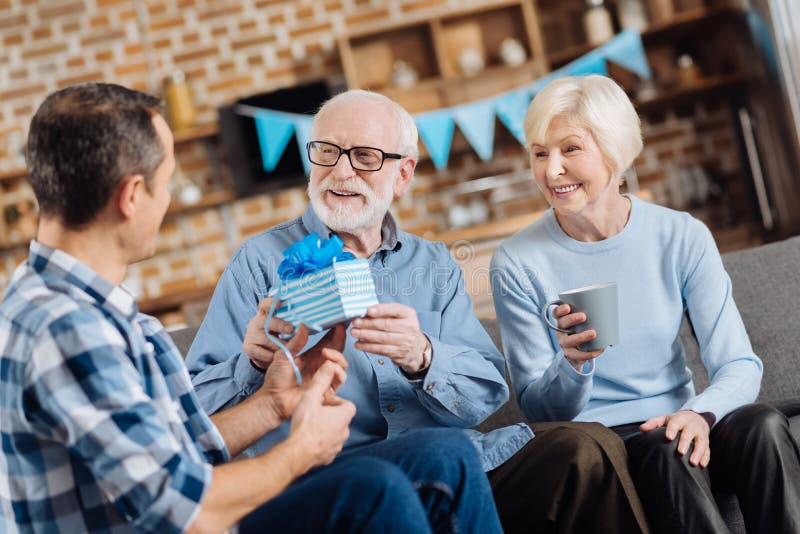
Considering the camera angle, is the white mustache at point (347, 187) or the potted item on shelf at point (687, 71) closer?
the white mustache at point (347, 187)

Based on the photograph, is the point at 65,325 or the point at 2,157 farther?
the point at 2,157

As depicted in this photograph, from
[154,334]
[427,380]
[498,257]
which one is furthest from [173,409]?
[498,257]

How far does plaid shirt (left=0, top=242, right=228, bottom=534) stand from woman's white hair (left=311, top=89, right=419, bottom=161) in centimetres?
96

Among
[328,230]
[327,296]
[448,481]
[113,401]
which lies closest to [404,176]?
[328,230]

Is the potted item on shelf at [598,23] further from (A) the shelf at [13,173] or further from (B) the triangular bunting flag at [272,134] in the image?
(A) the shelf at [13,173]

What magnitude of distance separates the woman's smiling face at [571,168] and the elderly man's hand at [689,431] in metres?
0.48

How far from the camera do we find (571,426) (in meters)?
1.69

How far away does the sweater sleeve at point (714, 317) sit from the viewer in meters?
1.94

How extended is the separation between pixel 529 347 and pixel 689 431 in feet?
1.22

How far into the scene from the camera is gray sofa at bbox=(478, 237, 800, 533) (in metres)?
2.21

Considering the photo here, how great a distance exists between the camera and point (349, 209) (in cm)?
196

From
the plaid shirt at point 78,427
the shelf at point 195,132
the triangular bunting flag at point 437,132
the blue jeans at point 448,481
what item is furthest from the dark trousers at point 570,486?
the shelf at point 195,132

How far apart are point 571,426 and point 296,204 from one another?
152 inches

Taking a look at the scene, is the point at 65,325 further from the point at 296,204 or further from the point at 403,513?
the point at 296,204
